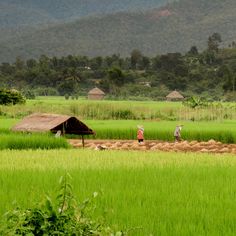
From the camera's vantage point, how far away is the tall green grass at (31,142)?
17172 mm

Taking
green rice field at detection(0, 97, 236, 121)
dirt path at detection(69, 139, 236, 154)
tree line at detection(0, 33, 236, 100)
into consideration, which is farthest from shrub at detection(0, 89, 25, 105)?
tree line at detection(0, 33, 236, 100)

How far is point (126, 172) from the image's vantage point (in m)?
9.91

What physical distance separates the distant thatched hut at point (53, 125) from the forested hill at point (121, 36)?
125745 mm

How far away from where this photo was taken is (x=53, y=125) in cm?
1998

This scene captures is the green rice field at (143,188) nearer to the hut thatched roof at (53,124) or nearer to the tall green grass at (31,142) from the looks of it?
the tall green grass at (31,142)

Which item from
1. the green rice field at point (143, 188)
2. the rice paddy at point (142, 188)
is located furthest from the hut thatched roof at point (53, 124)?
the green rice field at point (143, 188)

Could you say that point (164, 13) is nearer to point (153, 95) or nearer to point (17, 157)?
point (153, 95)

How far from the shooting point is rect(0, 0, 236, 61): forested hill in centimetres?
15038

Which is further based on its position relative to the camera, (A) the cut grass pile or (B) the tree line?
(B) the tree line

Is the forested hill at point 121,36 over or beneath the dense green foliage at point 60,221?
over

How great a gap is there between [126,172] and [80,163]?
172 cm

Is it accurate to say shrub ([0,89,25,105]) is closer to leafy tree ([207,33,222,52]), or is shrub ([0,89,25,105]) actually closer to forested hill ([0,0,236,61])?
leafy tree ([207,33,222,52])

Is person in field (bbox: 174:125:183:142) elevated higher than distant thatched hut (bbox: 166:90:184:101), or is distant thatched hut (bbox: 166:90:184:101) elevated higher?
distant thatched hut (bbox: 166:90:184:101)

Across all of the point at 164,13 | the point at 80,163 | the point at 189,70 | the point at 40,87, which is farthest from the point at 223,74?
the point at 164,13
